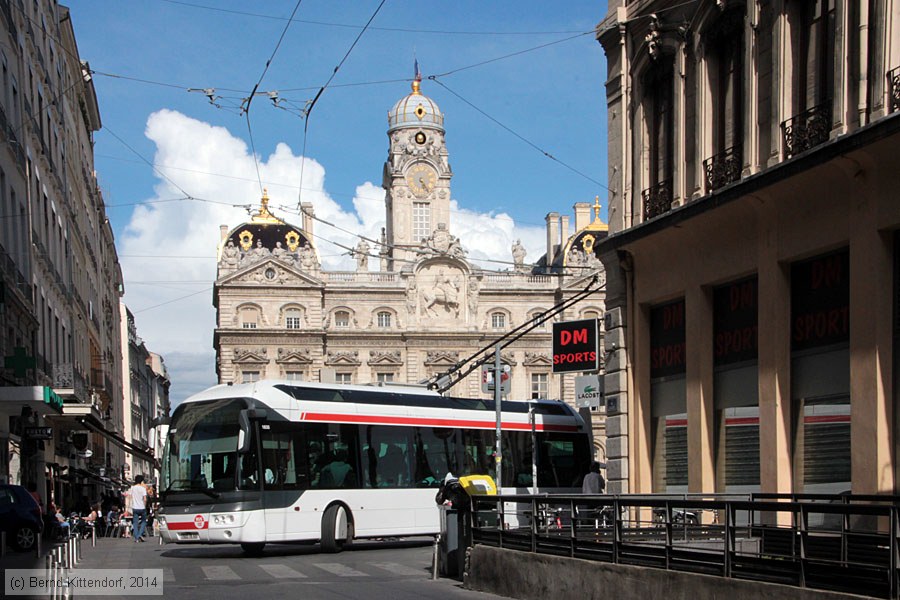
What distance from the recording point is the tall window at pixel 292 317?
328 ft

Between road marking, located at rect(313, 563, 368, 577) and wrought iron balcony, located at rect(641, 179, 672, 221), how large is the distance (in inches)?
283

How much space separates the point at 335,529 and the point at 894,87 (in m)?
14.4

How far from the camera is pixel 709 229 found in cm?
1931

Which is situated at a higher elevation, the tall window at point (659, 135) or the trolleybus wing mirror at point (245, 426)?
the tall window at point (659, 135)

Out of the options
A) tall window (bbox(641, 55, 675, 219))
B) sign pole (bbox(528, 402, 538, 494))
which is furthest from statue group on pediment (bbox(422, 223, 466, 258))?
tall window (bbox(641, 55, 675, 219))

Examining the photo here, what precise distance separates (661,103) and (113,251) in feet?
207

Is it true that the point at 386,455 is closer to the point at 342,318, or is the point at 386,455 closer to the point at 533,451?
the point at 533,451

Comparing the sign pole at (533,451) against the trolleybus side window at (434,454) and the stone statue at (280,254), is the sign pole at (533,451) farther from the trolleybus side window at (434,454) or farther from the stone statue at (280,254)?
the stone statue at (280,254)

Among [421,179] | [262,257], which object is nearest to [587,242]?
[421,179]

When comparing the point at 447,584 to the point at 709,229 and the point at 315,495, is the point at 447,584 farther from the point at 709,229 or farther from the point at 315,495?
the point at 315,495

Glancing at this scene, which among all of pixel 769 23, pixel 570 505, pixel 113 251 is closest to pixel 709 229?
pixel 769 23

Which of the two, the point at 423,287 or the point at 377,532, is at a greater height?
the point at 423,287

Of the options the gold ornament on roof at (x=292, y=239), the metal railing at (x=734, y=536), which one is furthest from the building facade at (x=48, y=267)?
the gold ornament on roof at (x=292, y=239)

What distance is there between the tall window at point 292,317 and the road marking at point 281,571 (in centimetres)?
7914
